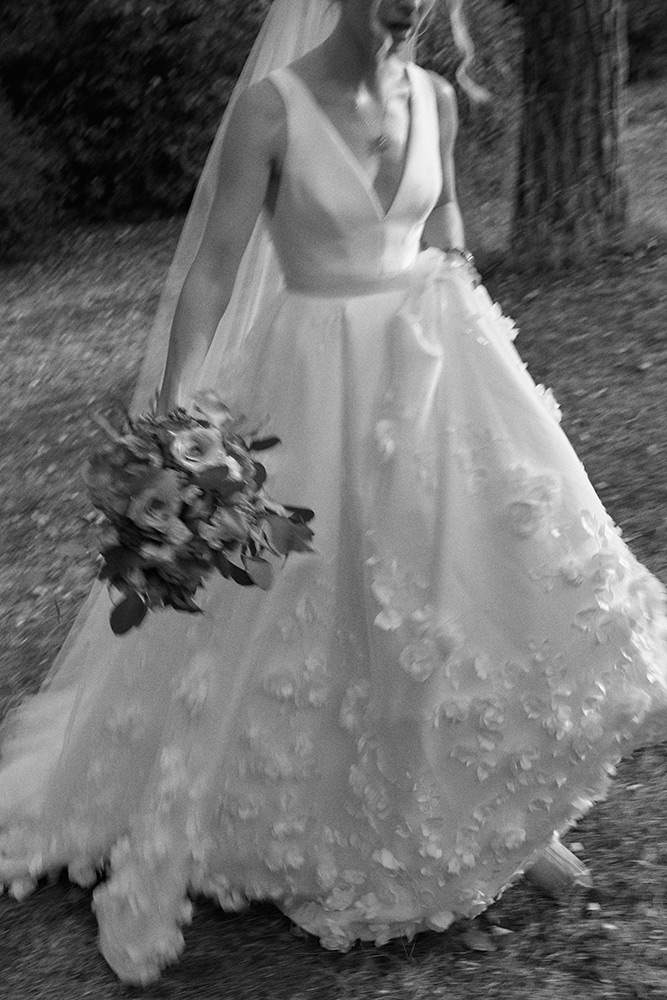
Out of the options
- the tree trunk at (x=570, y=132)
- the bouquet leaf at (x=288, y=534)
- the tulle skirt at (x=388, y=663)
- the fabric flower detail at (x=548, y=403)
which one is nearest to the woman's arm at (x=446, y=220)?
the tulle skirt at (x=388, y=663)

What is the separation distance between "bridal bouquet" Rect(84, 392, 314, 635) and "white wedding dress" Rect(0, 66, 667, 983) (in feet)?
1.34

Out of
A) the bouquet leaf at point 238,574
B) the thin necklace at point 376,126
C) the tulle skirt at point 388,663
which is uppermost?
the thin necklace at point 376,126

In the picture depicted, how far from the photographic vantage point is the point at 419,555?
9.89ft

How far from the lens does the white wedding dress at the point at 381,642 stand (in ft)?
9.68

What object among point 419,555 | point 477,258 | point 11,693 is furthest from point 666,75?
point 419,555

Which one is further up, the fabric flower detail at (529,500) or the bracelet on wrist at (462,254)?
the bracelet on wrist at (462,254)

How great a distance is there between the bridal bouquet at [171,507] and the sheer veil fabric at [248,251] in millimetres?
899

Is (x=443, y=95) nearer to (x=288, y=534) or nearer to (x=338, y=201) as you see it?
(x=338, y=201)

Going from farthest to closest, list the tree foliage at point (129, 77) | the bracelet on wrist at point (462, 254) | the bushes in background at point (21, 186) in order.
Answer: the bushes in background at point (21, 186) < the tree foliage at point (129, 77) < the bracelet on wrist at point (462, 254)

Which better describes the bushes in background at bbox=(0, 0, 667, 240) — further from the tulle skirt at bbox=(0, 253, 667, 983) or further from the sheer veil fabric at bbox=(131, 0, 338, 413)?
the tulle skirt at bbox=(0, 253, 667, 983)

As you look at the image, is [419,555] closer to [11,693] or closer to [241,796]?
[241,796]

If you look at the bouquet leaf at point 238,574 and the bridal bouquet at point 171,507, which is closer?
the bridal bouquet at point 171,507

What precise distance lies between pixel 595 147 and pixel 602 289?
821 millimetres

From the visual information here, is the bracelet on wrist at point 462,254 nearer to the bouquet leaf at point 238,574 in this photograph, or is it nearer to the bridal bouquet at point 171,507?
the bridal bouquet at point 171,507
